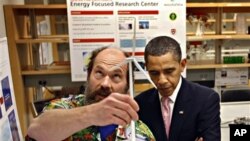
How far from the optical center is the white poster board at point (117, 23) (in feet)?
10.3

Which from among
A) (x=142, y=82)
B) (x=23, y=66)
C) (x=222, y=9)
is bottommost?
(x=142, y=82)

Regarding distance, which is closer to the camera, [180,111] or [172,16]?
[180,111]

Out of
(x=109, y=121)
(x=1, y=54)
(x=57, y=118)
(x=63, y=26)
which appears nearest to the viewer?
(x=109, y=121)

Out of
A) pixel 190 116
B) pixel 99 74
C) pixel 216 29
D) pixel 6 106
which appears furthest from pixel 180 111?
pixel 216 29

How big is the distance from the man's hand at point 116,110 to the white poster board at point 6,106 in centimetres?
133

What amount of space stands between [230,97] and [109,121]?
317 cm

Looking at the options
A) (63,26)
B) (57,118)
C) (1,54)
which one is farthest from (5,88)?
(63,26)

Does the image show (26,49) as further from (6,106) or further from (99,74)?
(99,74)

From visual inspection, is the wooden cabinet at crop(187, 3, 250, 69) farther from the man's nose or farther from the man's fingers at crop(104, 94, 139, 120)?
the man's fingers at crop(104, 94, 139, 120)

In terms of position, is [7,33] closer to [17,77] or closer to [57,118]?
[17,77]

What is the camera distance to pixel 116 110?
2.62 feet

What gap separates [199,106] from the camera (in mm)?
1729

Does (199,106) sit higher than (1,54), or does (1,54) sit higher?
(1,54)

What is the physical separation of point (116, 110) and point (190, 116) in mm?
1008
